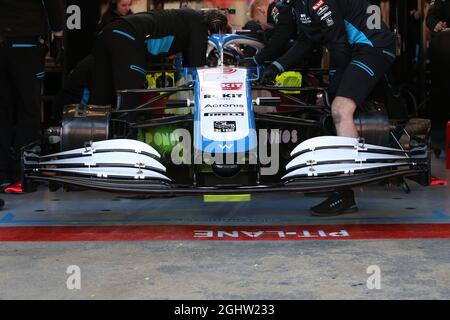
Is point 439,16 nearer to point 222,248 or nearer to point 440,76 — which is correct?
point 440,76

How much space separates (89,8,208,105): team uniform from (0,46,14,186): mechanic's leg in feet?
2.98

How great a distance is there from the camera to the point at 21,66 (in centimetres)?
712

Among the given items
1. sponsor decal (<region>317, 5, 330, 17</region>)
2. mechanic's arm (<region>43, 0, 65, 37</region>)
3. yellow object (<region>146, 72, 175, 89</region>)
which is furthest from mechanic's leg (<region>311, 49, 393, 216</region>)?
yellow object (<region>146, 72, 175, 89</region>)

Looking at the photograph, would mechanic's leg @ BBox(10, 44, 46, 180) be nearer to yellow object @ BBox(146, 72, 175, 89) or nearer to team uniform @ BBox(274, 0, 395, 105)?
yellow object @ BBox(146, 72, 175, 89)

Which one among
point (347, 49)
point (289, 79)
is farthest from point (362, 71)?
point (289, 79)

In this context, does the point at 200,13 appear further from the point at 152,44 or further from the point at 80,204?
the point at 80,204

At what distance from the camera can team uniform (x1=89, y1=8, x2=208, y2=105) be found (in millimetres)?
6910

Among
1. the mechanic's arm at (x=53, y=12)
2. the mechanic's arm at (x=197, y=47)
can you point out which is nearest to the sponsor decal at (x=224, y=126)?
the mechanic's arm at (x=197, y=47)

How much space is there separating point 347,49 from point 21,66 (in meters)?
2.92

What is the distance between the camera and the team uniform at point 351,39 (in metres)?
5.72

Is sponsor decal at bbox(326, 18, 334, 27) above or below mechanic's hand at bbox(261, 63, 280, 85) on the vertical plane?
above

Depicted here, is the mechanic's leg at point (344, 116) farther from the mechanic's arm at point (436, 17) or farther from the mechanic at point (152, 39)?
the mechanic's arm at point (436, 17)

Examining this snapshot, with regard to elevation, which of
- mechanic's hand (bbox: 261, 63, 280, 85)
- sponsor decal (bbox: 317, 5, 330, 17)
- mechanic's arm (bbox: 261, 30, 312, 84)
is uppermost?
sponsor decal (bbox: 317, 5, 330, 17)

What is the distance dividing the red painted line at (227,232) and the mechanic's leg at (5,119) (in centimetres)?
175
